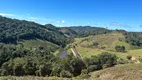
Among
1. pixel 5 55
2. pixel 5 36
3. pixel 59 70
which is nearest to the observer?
pixel 59 70

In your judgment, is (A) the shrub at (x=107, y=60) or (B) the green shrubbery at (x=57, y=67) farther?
(A) the shrub at (x=107, y=60)

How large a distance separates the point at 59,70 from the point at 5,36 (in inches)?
5049

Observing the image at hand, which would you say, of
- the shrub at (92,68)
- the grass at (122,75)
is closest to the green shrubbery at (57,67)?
the shrub at (92,68)

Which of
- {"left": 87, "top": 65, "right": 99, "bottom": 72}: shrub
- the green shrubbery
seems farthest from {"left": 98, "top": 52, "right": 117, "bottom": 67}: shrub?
{"left": 87, "top": 65, "right": 99, "bottom": 72}: shrub

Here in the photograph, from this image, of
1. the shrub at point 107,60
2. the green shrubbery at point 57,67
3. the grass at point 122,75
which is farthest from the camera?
the shrub at point 107,60

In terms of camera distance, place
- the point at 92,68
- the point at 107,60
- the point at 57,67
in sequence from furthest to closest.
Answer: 1. the point at 107,60
2. the point at 92,68
3. the point at 57,67

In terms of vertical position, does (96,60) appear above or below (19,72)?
above

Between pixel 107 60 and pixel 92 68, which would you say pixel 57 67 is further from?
pixel 107 60

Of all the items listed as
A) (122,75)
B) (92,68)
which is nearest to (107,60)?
(92,68)

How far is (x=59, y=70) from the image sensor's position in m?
62.4

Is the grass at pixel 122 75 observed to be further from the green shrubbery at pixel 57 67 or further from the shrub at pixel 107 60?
the shrub at pixel 107 60

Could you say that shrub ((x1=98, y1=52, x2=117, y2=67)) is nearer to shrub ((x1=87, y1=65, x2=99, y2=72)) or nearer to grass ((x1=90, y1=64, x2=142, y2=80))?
shrub ((x1=87, y1=65, x2=99, y2=72))

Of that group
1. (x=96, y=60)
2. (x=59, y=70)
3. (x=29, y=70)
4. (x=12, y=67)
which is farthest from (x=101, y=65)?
(x=12, y=67)

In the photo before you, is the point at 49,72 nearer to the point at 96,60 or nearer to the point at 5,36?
the point at 96,60
